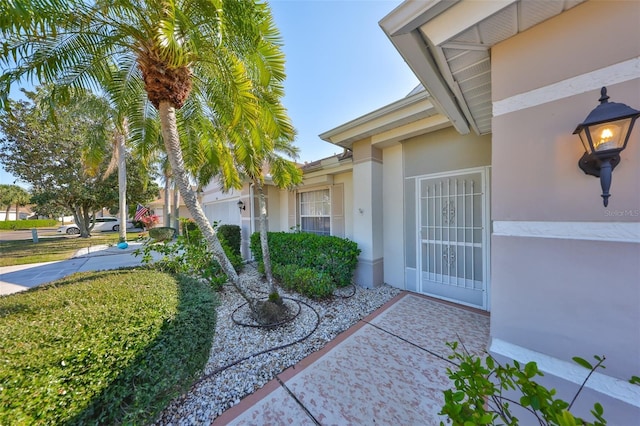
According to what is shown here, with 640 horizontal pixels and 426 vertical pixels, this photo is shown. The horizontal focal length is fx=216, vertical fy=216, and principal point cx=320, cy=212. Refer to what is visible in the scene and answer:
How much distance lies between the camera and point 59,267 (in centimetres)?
930

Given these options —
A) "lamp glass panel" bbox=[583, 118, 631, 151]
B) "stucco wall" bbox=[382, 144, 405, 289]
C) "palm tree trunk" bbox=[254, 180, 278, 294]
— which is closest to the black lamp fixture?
"lamp glass panel" bbox=[583, 118, 631, 151]

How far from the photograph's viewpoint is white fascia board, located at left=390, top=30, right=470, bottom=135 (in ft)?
7.72

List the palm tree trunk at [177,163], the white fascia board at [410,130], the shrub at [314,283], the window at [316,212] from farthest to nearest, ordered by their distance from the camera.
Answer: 1. the window at [316,212]
2. the shrub at [314,283]
3. the white fascia board at [410,130]
4. the palm tree trunk at [177,163]

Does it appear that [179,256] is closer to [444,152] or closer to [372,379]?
[372,379]

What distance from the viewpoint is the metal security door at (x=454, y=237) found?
16.1 feet

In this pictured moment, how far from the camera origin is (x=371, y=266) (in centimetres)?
620

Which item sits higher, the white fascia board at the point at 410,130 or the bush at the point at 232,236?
the white fascia board at the point at 410,130

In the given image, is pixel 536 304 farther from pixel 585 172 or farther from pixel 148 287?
pixel 148 287

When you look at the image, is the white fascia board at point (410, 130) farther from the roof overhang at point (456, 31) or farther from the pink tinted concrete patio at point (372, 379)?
the pink tinted concrete patio at point (372, 379)

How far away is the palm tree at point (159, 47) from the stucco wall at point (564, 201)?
132 inches

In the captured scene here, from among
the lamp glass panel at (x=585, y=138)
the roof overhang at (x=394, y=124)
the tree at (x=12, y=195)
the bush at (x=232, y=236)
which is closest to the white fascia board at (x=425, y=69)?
the roof overhang at (x=394, y=124)

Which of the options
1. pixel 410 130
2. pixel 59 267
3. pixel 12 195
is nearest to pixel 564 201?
pixel 410 130

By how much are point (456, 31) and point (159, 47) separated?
10.9 ft

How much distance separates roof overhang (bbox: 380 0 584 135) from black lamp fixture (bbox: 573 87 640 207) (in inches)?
37.1
